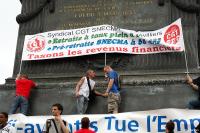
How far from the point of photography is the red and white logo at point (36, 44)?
1697 centimetres

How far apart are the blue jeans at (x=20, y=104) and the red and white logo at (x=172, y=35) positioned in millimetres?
4882

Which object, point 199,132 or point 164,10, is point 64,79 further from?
point 199,132

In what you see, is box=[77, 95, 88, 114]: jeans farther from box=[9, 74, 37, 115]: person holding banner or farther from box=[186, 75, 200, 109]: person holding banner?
box=[186, 75, 200, 109]: person holding banner

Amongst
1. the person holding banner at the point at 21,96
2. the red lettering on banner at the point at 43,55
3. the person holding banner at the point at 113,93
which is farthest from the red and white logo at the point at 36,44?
the person holding banner at the point at 113,93

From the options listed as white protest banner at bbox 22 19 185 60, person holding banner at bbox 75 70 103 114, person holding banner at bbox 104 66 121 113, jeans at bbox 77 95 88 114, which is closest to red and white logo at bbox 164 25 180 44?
white protest banner at bbox 22 19 185 60

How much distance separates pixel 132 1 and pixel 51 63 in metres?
3.55

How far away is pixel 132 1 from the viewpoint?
17156 mm

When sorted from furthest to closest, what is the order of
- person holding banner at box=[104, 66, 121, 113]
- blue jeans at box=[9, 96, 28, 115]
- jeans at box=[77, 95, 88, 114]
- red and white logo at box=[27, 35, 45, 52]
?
red and white logo at box=[27, 35, 45, 52]
blue jeans at box=[9, 96, 28, 115]
jeans at box=[77, 95, 88, 114]
person holding banner at box=[104, 66, 121, 113]

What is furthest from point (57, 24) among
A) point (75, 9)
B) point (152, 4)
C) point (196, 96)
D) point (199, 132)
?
point (199, 132)

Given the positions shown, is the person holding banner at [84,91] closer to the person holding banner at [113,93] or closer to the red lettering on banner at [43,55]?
the person holding banner at [113,93]

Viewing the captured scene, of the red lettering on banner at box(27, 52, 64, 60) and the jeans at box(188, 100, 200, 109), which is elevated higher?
the red lettering on banner at box(27, 52, 64, 60)

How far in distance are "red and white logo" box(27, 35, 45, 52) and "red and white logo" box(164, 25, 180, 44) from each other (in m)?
4.26

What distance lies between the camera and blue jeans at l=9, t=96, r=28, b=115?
49.5 feet

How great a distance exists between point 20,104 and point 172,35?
529cm
